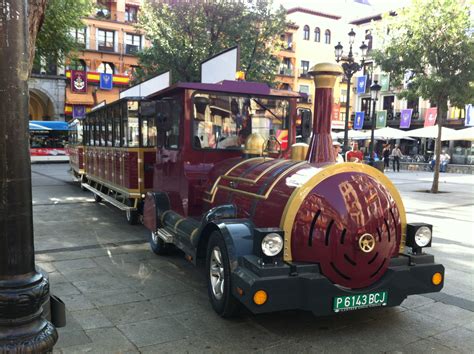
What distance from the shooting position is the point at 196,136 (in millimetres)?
5398

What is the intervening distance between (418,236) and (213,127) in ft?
8.94

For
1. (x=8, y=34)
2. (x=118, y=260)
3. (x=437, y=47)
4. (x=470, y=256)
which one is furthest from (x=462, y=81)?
(x=8, y=34)

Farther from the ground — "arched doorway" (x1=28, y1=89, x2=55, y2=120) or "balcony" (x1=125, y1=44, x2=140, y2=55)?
"balcony" (x1=125, y1=44, x2=140, y2=55)

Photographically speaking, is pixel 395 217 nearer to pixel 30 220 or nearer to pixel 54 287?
pixel 30 220

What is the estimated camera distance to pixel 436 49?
45.0 ft

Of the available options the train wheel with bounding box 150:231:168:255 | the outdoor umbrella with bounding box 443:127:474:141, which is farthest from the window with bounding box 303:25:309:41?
the train wheel with bounding box 150:231:168:255

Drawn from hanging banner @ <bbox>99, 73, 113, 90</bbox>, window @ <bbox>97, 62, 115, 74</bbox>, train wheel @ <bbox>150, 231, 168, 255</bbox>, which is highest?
window @ <bbox>97, 62, 115, 74</bbox>

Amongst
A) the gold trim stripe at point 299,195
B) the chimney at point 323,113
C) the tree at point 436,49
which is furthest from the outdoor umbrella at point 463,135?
the gold trim stripe at point 299,195

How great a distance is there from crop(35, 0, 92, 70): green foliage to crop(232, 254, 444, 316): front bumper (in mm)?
11993

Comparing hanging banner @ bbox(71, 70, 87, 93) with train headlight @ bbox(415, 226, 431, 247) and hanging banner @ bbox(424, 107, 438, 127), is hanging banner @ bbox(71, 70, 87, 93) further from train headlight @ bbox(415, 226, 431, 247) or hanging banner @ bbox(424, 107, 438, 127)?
train headlight @ bbox(415, 226, 431, 247)

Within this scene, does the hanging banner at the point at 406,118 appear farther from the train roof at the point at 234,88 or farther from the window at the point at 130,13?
the train roof at the point at 234,88

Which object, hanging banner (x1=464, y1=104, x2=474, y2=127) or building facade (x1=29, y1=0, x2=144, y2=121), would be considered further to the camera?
building facade (x1=29, y1=0, x2=144, y2=121)

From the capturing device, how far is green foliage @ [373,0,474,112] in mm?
13273

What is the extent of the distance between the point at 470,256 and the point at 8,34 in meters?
6.82
